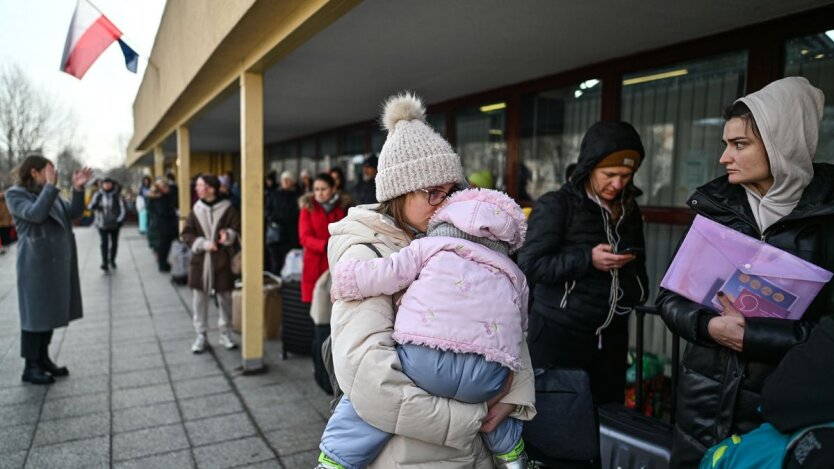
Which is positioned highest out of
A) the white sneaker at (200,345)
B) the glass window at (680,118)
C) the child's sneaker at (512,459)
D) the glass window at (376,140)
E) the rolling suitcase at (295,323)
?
the glass window at (376,140)

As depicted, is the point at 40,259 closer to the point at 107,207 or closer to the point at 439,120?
the point at 439,120

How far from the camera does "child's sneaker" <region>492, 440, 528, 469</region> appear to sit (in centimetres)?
148

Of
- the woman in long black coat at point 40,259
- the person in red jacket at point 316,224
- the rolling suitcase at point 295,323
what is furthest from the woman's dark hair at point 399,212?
the woman in long black coat at point 40,259

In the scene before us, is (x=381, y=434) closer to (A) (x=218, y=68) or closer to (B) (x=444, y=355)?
(B) (x=444, y=355)

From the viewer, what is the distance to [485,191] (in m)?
1.46

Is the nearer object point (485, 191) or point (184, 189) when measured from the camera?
point (485, 191)

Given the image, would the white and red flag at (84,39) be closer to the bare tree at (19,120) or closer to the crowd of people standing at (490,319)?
the crowd of people standing at (490,319)

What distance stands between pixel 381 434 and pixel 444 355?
301 millimetres

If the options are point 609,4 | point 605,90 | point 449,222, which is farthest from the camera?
point 605,90

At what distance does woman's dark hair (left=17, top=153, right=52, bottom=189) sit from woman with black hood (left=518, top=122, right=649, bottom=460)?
159 inches

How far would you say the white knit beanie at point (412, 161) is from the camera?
149cm

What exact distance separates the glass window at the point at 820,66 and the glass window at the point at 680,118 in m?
0.31

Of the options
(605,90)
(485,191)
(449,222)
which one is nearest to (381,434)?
(449,222)

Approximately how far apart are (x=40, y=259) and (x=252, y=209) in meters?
1.72
